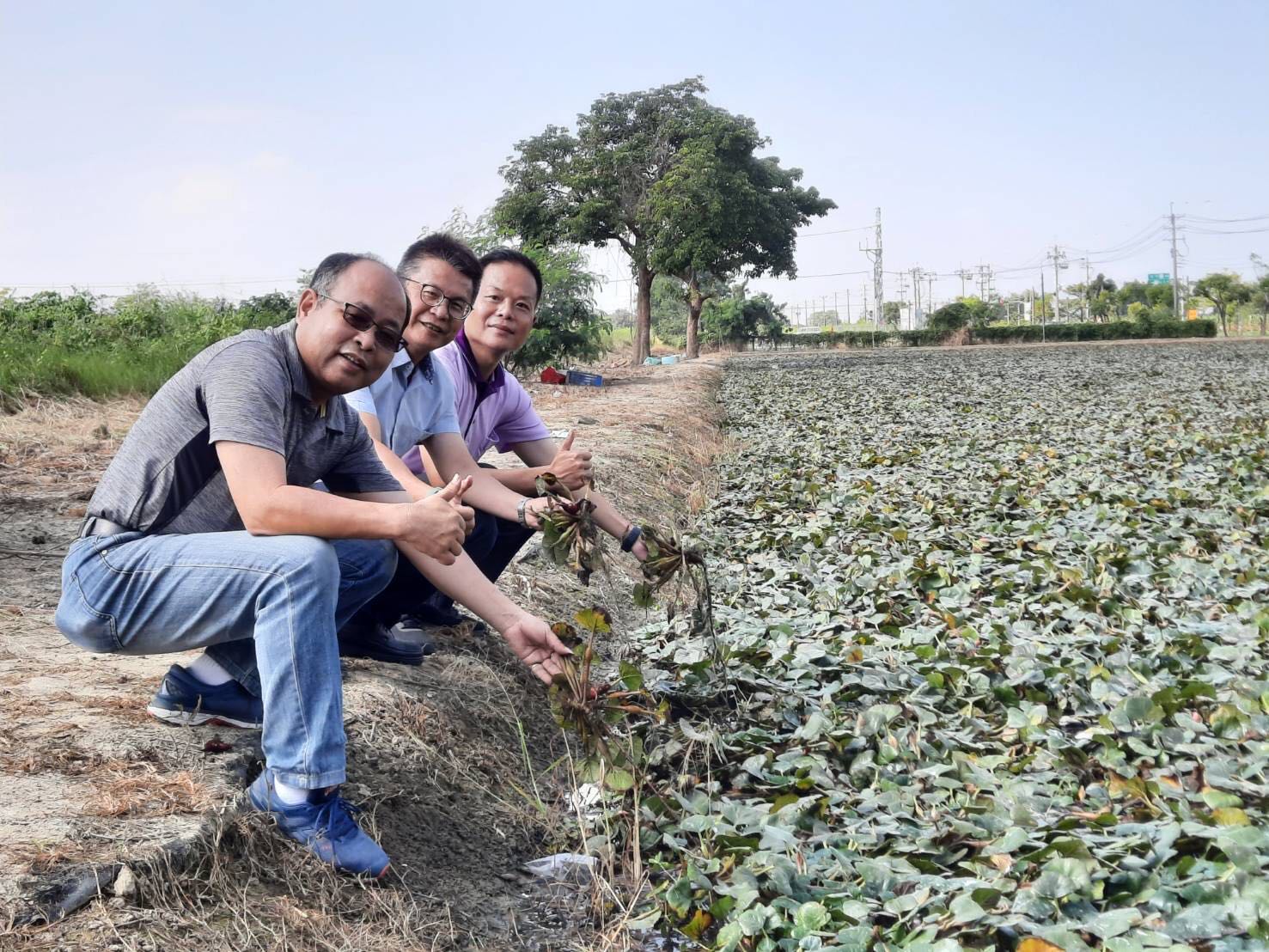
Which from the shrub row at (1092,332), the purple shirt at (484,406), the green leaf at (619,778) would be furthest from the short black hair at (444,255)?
the shrub row at (1092,332)

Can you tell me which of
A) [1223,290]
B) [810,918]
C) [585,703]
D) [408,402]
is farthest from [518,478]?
[1223,290]

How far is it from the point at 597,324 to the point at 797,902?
1803cm

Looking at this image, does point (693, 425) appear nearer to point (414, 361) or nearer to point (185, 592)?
point (414, 361)

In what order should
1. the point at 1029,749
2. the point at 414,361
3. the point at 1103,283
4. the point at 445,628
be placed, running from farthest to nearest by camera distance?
the point at 1103,283 < the point at 445,628 < the point at 414,361 < the point at 1029,749

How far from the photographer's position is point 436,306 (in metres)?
3.35

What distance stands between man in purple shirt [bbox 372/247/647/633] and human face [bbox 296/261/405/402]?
3.15 feet

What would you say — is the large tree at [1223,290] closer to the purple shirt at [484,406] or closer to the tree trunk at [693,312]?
the tree trunk at [693,312]

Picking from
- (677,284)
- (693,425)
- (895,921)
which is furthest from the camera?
(677,284)

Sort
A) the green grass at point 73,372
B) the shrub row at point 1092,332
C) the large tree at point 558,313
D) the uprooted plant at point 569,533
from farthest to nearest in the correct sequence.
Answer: the shrub row at point 1092,332
the large tree at point 558,313
the green grass at point 73,372
the uprooted plant at point 569,533

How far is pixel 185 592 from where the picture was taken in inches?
92.8

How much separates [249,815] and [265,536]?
603 mm

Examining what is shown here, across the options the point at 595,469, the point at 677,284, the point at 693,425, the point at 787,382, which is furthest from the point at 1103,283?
the point at 595,469

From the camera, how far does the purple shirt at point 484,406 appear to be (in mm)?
3848

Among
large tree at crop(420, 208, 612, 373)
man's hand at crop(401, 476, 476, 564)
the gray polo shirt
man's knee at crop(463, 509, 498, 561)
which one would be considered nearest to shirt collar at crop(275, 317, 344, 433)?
the gray polo shirt
